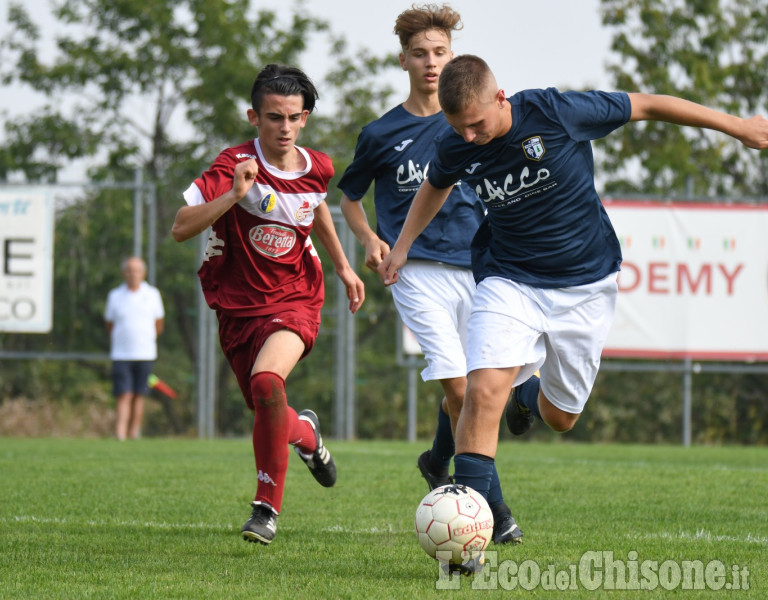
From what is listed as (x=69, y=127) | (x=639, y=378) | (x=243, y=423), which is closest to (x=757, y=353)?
(x=639, y=378)

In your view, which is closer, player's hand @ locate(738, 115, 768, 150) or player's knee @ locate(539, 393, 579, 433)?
player's hand @ locate(738, 115, 768, 150)

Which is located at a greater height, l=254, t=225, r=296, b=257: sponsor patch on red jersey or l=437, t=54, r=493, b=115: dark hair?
l=437, t=54, r=493, b=115: dark hair

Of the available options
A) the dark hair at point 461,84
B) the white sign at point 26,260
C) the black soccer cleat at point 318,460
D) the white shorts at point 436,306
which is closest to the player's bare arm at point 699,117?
the dark hair at point 461,84

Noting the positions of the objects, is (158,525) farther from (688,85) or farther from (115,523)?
(688,85)

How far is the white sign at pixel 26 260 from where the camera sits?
46.9 feet

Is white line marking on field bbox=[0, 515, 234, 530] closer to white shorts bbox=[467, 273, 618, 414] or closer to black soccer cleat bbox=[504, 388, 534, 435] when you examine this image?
black soccer cleat bbox=[504, 388, 534, 435]

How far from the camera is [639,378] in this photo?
16344mm

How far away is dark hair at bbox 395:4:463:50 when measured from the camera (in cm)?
594

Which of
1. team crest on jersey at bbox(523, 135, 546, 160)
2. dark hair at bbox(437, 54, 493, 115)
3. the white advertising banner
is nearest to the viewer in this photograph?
dark hair at bbox(437, 54, 493, 115)

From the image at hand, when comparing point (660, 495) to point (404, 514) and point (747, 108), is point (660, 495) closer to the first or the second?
point (404, 514)

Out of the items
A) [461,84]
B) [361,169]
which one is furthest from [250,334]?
[461,84]

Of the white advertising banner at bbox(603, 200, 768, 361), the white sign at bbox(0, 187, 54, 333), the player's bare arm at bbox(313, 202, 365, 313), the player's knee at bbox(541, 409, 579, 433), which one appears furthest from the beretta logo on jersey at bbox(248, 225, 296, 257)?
the white sign at bbox(0, 187, 54, 333)

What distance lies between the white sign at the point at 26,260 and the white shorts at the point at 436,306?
927 centimetres

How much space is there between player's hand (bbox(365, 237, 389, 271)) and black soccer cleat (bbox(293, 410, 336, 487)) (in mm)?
1003
